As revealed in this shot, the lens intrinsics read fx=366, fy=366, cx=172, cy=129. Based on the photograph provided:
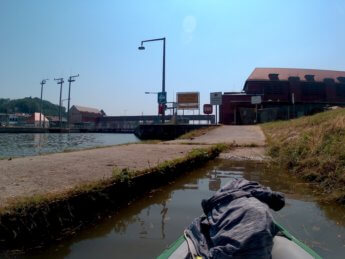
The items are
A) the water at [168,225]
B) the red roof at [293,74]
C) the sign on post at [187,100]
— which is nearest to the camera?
the water at [168,225]

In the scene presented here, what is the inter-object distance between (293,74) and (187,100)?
33.8 m

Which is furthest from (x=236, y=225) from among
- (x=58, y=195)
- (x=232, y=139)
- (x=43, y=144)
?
(x=43, y=144)

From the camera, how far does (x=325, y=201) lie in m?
6.89

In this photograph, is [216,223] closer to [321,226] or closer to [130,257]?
[130,257]

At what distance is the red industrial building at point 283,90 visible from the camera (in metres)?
57.8

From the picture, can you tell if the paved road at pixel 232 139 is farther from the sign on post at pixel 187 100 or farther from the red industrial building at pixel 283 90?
the red industrial building at pixel 283 90

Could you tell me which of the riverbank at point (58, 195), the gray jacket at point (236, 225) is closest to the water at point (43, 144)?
the riverbank at point (58, 195)

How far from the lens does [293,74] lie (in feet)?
233

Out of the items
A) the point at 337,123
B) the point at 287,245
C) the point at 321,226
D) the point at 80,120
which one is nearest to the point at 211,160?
the point at 337,123

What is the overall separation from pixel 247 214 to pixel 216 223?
38 centimetres

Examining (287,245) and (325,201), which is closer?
(287,245)

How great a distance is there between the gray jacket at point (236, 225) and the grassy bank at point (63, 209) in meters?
1.87

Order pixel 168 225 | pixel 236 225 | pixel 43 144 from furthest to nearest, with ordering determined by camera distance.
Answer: pixel 43 144 < pixel 168 225 < pixel 236 225

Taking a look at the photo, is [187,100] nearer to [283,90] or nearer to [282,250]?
[283,90]
